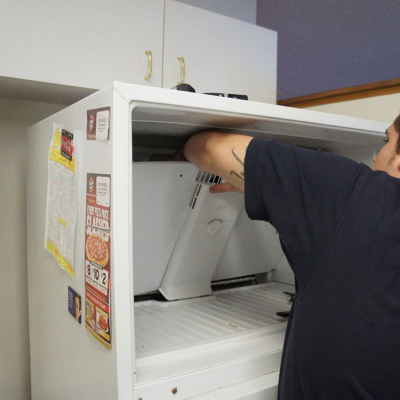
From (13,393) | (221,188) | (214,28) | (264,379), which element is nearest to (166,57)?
(214,28)

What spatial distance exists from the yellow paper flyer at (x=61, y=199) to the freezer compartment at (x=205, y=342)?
273 millimetres

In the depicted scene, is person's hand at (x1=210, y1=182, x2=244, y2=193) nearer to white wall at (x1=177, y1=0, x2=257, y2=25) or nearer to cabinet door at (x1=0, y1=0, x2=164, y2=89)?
cabinet door at (x1=0, y1=0, x2=164, y2=89)

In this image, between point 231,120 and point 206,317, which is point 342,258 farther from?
point 206,317

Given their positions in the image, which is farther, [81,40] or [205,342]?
[81,40]

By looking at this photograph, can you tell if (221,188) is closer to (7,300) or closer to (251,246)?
(251,246)

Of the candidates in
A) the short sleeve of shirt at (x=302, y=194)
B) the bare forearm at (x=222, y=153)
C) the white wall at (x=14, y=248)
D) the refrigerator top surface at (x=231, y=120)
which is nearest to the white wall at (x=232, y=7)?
the white wall at (x=14, y=248)

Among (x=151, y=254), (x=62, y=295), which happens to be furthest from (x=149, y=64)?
(x=62, y=295)

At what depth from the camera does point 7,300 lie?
1.67 meters

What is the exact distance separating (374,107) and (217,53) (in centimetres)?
70

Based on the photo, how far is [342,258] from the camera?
0.71 m

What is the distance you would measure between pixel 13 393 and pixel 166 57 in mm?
1460

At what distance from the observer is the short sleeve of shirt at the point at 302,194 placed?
2.35ft

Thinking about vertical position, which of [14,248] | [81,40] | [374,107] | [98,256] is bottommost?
[14,248]

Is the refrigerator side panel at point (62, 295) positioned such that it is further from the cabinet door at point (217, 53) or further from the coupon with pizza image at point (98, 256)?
the cabinet door at point (217, 53)
